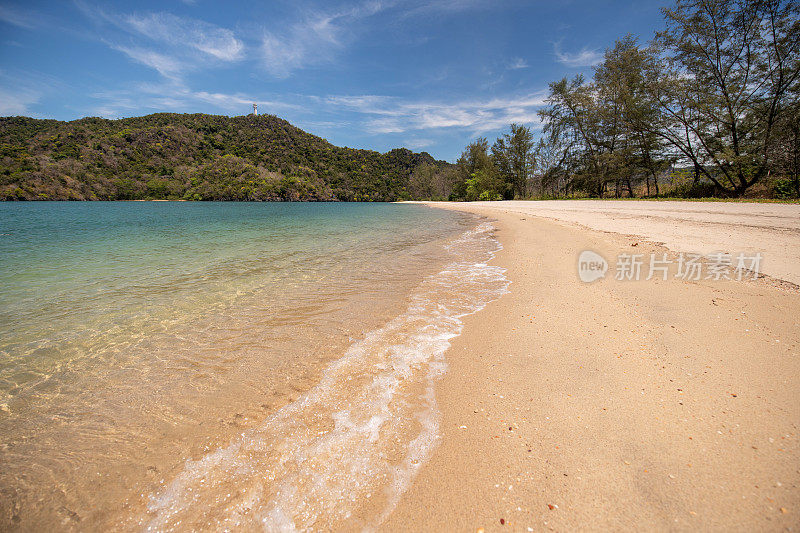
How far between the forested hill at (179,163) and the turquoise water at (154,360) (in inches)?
3719

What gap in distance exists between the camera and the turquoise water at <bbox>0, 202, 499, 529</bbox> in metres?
1.90

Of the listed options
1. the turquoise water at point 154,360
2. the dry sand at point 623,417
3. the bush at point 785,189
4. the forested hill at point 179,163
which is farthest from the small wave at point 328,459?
the forested hill at point 179,163

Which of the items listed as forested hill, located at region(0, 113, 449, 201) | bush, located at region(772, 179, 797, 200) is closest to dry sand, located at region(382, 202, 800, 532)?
bush, located at region(772, 179, 797, 200)

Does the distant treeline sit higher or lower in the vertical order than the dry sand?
higher

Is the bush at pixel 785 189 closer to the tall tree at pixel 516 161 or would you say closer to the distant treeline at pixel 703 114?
the distant treeline at pixel 703 114

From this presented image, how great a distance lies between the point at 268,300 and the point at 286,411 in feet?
10.3

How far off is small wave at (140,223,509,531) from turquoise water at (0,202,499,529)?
0.15 ft

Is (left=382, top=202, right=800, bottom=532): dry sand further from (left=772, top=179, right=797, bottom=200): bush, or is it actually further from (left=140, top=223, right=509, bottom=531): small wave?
(left=772, top=179, right=797, bottom=200): bush

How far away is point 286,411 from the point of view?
2.48 metres

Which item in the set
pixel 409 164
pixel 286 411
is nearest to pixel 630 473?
pixel 286 411

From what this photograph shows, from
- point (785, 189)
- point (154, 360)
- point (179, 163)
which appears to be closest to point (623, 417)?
point (154, 360)

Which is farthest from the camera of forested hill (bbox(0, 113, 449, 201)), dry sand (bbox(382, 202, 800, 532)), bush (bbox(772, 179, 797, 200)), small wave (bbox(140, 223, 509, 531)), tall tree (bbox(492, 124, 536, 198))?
forested hill (bbox(0, 113, 449, 201))

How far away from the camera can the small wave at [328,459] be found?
1603mm

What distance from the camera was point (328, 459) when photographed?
196 cm
